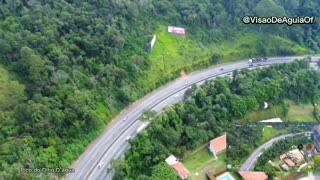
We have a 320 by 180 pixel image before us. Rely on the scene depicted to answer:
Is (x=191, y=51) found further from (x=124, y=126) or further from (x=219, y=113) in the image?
(x=124, y=126)

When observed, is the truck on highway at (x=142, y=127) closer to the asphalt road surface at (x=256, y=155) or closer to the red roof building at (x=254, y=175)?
the red roof building at (x=254, y=175)

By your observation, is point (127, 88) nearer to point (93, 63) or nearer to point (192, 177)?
point (93, 63)

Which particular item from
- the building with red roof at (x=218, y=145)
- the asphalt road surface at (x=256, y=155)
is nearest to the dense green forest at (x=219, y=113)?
the asphalt road surface at (x=256, y=155)

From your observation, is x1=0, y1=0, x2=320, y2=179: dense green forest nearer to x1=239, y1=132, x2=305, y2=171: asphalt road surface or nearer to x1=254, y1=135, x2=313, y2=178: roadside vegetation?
x1=239, y1=132, x2=305, y2=171: asphalt road surface

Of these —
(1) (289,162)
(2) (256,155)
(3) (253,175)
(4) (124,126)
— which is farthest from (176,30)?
(3) (253,175)

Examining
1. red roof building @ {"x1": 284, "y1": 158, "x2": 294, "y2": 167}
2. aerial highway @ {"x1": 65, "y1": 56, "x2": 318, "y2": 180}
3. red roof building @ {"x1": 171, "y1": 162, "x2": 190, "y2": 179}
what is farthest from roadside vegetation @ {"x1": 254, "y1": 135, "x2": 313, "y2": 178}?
aerial highway @ {"x1": 65, "y1": 56, "x2": 318, "y2": 180}

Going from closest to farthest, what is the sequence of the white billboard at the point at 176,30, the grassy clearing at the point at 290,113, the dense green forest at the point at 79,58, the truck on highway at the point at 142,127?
1. the dense green forest at the point at 79,58
2. the truck on highway at the point at 142,127
3. the grassy clearing at the point at 290,113
4. the white billboard at the point at 176,30
